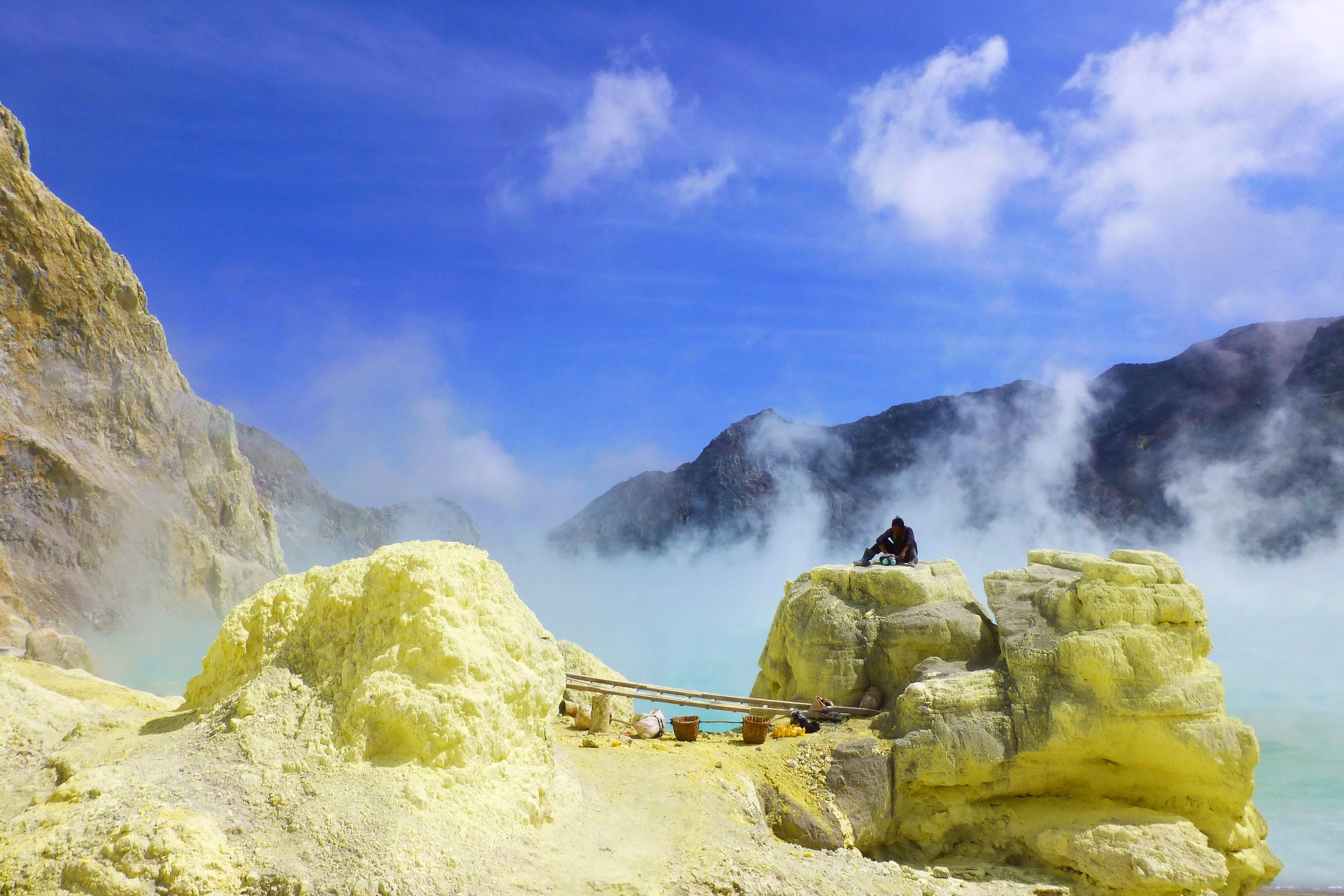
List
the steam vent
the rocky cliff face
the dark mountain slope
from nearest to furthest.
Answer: the steam vent, the rocky cliff face, the dark mountain slope

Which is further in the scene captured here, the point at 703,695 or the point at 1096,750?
the point at 703,695

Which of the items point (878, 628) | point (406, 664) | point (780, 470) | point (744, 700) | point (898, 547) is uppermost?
point (780, 470)

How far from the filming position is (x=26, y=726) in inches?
253

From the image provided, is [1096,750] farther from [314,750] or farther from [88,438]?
[88,438]

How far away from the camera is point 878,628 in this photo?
1110 cm

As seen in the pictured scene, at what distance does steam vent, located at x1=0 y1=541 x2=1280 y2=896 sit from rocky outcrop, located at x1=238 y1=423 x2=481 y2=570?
3405cm

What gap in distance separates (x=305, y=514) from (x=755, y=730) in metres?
40.8

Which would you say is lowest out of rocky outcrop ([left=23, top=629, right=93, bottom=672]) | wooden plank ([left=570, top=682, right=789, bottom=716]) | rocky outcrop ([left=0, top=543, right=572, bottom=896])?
rocky outcrop ([left=0, top=543, right=572, bottom=896])

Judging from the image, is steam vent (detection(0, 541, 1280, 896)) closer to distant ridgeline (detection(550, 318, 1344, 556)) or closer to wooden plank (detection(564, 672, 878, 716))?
wooden plank (detection(564, 672, 878, 716))

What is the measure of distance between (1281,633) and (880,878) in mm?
37286

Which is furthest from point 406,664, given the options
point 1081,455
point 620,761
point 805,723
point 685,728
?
point 1081,455

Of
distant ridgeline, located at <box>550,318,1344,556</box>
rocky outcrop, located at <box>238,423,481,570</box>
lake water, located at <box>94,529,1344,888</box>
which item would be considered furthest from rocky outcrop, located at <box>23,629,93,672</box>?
distant ridgeline, located at <box>550,318,1344,556</box>

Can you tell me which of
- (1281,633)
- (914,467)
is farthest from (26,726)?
(914,467)

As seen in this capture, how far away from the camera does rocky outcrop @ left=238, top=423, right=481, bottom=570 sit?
142ft
